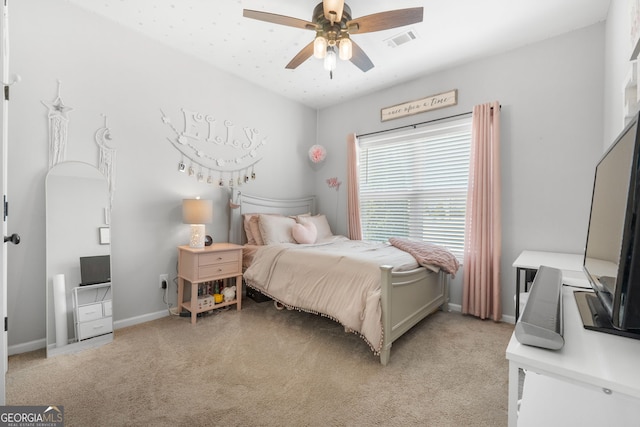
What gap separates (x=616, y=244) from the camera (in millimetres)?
760

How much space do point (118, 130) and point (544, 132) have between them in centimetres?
389

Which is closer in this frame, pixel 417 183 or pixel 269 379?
pixel 269 379

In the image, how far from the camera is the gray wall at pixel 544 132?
2.39 metres

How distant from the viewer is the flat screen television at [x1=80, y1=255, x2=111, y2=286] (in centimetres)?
221

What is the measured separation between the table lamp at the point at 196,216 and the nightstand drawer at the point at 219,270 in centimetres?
24

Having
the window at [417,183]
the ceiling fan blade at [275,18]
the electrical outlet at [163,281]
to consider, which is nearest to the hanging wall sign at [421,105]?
the window at [417,183]

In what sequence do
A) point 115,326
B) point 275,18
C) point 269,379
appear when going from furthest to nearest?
1. point 115,326
2. point 275,18
3. point 269,379

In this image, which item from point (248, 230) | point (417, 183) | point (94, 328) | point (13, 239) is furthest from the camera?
point (417, 183)

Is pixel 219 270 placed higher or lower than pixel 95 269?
lower

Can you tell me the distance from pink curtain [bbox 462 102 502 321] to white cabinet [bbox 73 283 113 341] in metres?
3.32

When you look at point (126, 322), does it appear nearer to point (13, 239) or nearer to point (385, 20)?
point (13, 239)

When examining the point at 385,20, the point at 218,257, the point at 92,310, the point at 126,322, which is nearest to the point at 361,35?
the point at 385,20

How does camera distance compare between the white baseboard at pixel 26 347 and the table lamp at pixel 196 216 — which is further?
the table lamp at pixel 196 216

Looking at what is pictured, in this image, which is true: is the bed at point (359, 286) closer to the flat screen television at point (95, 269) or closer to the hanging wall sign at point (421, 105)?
the flat screen television at point (95, 269)
